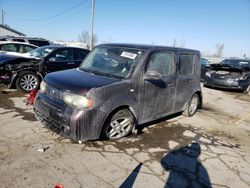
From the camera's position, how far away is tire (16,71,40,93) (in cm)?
759

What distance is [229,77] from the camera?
1177 cm

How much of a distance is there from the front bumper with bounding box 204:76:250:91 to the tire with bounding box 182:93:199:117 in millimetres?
5627

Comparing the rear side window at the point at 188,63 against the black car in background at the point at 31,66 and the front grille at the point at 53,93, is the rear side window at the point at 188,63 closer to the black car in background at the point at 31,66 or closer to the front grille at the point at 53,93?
the front grille at the point at 53,93

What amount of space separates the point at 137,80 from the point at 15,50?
7.91m

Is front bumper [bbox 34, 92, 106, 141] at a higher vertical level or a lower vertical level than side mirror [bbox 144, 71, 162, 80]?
lower

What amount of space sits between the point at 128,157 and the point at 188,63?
3186 mm

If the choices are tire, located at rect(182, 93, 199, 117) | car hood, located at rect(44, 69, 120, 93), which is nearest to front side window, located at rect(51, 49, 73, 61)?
car hood, located at rect(44, 69, 120, 93)

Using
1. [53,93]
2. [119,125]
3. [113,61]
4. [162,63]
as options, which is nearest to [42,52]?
[113,61]

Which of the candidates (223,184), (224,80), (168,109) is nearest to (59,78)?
(168,109)

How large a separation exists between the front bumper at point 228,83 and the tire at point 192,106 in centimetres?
563

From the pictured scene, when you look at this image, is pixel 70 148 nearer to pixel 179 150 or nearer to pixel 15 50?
pixel 179 150

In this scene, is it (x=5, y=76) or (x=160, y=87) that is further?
(x=5, y=76)

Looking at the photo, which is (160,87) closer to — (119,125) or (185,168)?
(119,125)

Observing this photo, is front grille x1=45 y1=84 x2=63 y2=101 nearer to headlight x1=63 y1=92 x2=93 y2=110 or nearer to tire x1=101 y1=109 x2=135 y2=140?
headlight x1=63 y1=92 x2=93 y2=110
